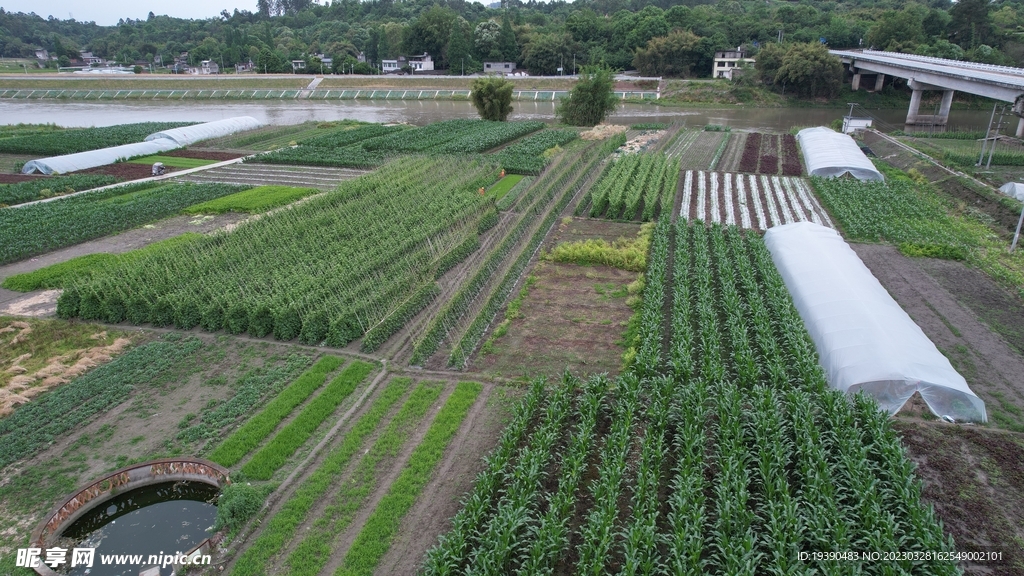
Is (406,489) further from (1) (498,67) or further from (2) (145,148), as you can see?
(1) (498,67)

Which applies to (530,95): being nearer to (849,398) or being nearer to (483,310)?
(483,310)

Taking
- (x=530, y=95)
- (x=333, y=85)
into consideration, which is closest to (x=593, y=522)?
(x=530, y=95)

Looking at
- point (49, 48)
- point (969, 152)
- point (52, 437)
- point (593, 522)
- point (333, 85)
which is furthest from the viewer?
point (49, 48)

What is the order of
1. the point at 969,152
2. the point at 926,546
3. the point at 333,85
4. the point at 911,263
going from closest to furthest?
the point at 926,546
the point at 911,263
the point at 969,152
the point at 333,85

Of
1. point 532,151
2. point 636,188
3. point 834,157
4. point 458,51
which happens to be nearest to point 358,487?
point 636,188

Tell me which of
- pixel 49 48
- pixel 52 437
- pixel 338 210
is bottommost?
pixel 52 437

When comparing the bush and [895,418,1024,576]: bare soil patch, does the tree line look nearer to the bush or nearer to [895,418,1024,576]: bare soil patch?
[895,418,1024,576]: bare soil patch
